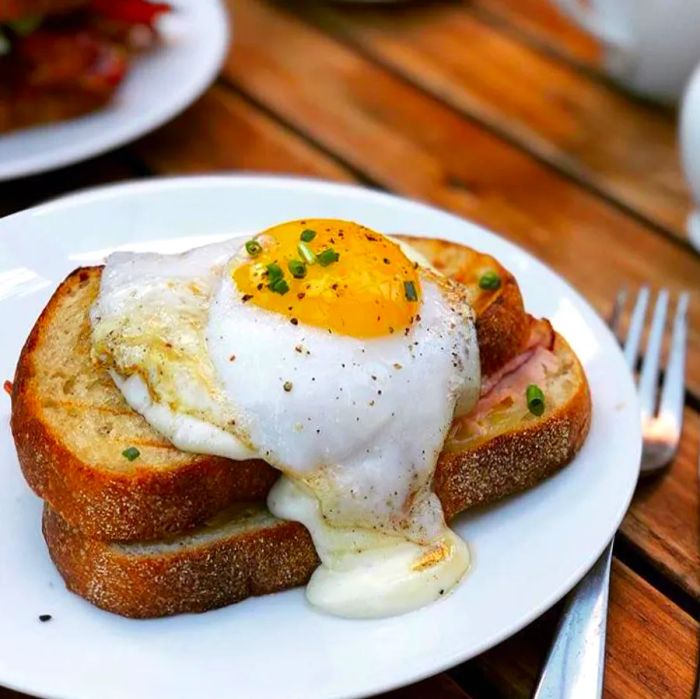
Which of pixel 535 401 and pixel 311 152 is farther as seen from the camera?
pixel 311 152

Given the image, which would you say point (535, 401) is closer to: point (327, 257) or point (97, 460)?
point (327, 257)

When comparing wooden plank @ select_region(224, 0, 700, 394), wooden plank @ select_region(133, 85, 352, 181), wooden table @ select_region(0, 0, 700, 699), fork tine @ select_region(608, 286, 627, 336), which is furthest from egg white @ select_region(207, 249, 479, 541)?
wooden plank @ select_region(133, 85, 352, 181)


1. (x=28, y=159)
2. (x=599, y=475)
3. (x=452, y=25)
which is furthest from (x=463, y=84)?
(x=599, y=475)

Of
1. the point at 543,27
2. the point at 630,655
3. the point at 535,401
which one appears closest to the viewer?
the point at 630,655

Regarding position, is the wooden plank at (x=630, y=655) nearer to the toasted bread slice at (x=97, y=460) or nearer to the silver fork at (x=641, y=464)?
the silver fork at (x=641, y=464)

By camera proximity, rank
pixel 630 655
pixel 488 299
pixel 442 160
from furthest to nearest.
Result: pixel 442 160, pixel 488 299, pixel 630 655

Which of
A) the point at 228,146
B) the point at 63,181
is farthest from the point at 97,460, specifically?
the point at 228,146

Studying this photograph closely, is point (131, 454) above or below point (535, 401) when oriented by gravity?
below

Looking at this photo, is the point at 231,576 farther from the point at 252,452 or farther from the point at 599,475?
the point at 599,475

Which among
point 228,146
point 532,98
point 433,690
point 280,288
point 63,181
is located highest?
point 280,288
